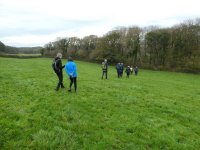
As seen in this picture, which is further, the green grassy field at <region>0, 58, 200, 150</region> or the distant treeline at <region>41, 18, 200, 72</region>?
the distant treeline at <region>41, 18, 200, 72</region>

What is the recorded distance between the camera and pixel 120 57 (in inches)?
2500

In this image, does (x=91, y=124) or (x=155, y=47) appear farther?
(x=155, y=47)

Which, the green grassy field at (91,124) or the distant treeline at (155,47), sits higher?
the distant treeline at (155,47)

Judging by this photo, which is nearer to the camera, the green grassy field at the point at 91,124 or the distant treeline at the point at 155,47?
the green grassy field at the point at 91,124

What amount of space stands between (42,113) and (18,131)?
72.4 inches

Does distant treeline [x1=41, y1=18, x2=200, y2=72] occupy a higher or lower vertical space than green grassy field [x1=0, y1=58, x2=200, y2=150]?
higher

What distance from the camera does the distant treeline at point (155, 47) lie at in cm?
5181

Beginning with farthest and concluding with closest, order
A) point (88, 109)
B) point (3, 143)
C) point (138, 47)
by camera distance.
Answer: point (138, 47)
point (88, 109)
point (3, 143)

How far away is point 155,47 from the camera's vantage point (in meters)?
59.6

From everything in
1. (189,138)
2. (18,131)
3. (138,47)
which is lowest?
(189,138)

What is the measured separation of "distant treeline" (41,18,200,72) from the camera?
51812 millimetres

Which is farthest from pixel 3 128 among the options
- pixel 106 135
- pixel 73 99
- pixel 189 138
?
pixel 189 138

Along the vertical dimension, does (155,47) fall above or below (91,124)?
above

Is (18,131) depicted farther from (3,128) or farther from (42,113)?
(42,113)
